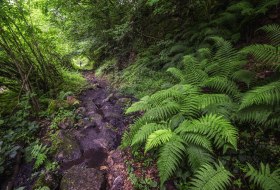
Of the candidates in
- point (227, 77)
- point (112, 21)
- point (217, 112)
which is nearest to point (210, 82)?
point (227, 77)

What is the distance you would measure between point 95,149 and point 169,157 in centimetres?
227

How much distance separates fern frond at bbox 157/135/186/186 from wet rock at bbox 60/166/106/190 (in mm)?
1238

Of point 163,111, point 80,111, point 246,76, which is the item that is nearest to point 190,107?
point 163,111

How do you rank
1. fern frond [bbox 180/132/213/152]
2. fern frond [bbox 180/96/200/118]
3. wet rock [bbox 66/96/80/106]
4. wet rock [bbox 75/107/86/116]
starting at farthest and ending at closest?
wet rock [bbox 66/96/80/106]
wet rock [bbox 75/107/86/116]
fern frond [bbox 180/96/200/118]
fern frond [bbox 180/132/213/152]

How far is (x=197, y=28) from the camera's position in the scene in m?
6.68

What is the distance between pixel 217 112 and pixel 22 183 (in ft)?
13.1

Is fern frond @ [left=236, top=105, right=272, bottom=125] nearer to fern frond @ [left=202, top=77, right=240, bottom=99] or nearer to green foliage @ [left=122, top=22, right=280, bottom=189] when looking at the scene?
green foliage @ [left=122, top=22, right=280, bottom=189]

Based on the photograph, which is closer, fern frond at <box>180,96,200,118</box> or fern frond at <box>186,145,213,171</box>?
fern frond at <box>186,145,213,171</box>

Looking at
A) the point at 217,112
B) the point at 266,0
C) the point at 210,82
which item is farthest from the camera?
the point at 266,0

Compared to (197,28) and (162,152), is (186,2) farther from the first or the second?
(162,152)

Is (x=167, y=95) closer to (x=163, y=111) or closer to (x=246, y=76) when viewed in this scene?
(x=163, y=111)

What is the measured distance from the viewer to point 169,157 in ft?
8.43

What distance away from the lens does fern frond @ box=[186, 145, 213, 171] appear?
252 cm

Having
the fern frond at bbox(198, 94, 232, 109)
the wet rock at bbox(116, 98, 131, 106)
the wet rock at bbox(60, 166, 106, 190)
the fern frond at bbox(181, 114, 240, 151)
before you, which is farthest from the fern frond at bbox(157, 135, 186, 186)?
the wet rock at bbox(116, 98, 131, 106)
